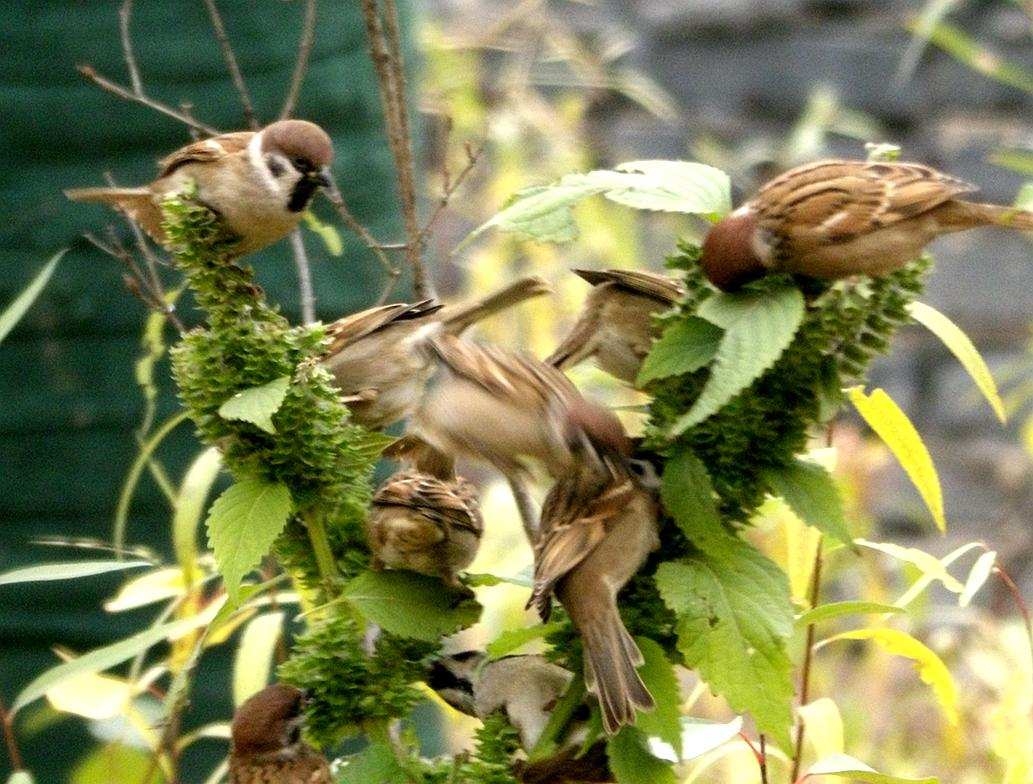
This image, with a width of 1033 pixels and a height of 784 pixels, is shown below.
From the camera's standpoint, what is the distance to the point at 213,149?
139cm

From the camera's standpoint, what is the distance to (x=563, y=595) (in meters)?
1.12

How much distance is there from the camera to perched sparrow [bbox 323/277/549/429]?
1.28m

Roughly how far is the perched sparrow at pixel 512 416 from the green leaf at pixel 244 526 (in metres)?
0.14

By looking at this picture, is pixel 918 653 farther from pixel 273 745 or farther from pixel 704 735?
pixel 273 745

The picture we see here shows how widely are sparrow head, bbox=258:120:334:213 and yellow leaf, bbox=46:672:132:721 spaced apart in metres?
0.52

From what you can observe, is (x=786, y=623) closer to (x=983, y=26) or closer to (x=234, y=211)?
(x=234, y=211)

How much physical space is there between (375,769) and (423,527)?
7.4 inches

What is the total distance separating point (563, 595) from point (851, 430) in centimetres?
229

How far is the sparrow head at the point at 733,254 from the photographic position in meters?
1.03

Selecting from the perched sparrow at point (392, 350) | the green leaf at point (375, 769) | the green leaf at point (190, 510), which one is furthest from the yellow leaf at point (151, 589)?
the green leaf at point (375, 769)

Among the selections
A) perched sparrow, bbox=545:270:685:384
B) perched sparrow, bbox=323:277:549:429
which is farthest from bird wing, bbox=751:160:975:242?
perched sparrow, bbox=323:277:549:429

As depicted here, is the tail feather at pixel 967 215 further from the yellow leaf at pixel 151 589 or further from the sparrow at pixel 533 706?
the yellow leaf at pixel 151 589

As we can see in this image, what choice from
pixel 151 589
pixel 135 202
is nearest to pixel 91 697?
pixel 151 589

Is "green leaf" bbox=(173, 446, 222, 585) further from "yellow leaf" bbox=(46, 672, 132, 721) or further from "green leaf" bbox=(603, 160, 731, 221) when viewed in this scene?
"green leaf" bbox=(603, 160, 731, 221)
